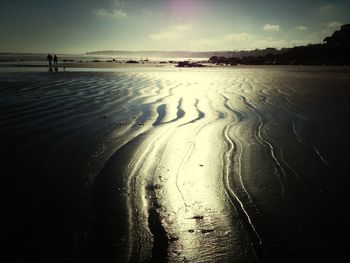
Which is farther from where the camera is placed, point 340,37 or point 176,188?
point 340,37

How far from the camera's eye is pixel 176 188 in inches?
114

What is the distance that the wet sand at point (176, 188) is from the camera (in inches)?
80.6

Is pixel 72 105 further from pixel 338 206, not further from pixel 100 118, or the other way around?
pixel 338 206

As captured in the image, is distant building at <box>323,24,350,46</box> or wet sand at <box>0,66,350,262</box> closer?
wet sand at <box>0,66,350,262</box>

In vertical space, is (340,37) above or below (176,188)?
above

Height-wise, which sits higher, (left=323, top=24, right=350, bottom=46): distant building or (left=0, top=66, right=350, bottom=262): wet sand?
(left=323, top=24, right=350, bottom=46): distant building

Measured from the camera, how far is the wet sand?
2.05 m

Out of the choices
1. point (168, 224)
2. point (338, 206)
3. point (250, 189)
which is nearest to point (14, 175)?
point (168, 224)

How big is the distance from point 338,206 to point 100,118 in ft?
15.2

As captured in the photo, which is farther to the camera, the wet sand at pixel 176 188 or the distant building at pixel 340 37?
the distant building at pixel 340 37

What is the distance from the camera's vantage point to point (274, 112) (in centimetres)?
673

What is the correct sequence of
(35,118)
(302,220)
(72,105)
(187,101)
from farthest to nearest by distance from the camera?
(187,101), (72,105), (35,118), (302,220)

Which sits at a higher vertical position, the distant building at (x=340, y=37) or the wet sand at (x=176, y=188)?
the distant building at (x=340, y=37)

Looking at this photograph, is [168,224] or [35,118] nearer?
[168,224]
